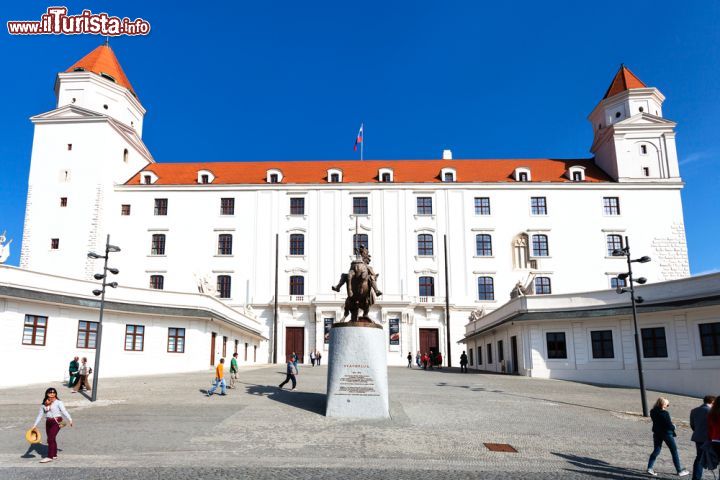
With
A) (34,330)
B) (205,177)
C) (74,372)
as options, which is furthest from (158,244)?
(74,372)

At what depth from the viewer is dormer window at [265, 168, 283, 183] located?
5428cm

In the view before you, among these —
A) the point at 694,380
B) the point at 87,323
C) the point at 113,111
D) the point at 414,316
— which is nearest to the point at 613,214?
the point at 414,316

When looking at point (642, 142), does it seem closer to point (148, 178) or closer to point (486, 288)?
point (486, 288)

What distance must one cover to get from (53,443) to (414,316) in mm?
40153

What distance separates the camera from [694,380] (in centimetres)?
2428

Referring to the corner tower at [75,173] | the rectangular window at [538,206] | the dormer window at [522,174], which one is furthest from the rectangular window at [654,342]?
the corner tower at [75,173]

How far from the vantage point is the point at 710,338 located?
78.2 ft

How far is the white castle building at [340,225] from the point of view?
49.1 m

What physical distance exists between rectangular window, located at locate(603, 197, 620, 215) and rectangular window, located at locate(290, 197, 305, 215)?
91.8ft

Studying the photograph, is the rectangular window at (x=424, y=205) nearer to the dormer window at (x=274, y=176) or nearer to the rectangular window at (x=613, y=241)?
the dormer window at (x=274, y=176)

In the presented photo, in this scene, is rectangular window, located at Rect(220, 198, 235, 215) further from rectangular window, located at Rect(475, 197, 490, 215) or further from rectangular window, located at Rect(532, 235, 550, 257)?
rectangular window, located at Rect(532, 235, 550, 257)

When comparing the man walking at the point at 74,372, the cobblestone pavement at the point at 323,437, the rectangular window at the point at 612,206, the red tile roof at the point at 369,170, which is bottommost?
the cobblestone pavement at the point at 323,437

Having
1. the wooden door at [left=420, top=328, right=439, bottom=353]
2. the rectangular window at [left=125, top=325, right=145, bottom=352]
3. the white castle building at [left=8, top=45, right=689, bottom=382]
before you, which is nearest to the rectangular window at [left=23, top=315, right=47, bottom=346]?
the rectangular window at [left=125, top=325, right=145, bottom=352]

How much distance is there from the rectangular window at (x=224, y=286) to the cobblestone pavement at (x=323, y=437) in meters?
29.9
